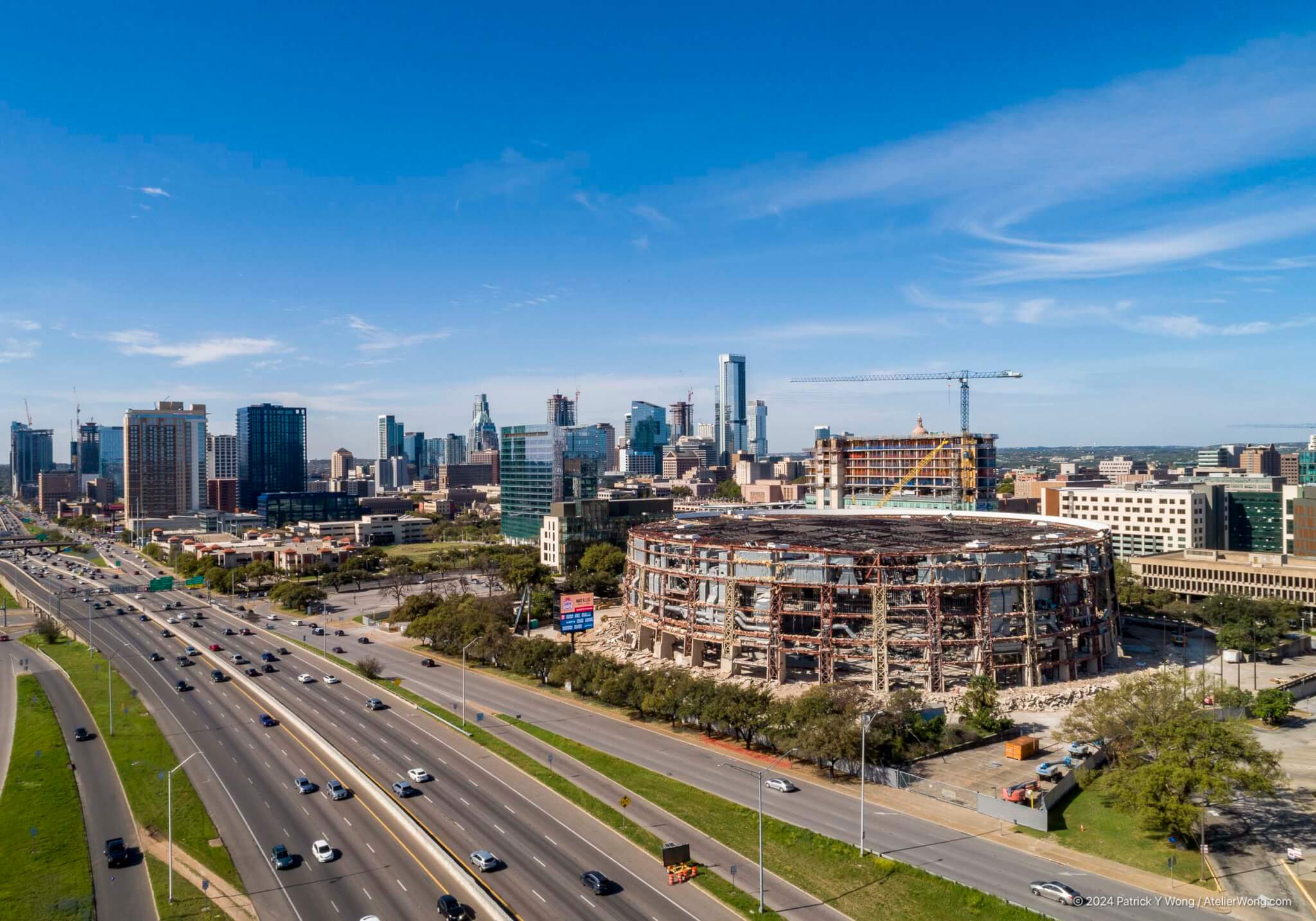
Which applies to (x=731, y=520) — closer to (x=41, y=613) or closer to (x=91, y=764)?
(x=91, y=764)

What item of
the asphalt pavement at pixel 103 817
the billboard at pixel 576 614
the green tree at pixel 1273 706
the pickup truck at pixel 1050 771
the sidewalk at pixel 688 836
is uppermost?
the billboard at pixel 576 614

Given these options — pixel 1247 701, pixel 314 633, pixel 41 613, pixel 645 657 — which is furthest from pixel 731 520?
pixel 41 613

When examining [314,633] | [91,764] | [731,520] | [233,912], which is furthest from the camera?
[731,520]

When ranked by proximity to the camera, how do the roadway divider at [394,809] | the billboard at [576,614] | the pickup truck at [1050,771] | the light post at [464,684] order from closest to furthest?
the roadway divider at [394,809] < the pickup truck at [1050,771] < the light post at [464,684] < the billboard at [576,614]

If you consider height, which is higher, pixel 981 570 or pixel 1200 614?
pixel 981 570

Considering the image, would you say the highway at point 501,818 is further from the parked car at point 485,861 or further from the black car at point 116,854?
the black car at point 116,854

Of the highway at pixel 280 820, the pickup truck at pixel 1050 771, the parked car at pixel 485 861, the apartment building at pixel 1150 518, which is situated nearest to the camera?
the highway at pixel 280 820

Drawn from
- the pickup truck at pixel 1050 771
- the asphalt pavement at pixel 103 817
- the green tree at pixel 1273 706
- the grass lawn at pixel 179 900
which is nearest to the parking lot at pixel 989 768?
the pickup truck at pixel 1050 771

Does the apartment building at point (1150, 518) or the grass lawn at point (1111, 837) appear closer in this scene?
the grass lawn at point (1111, 837)
